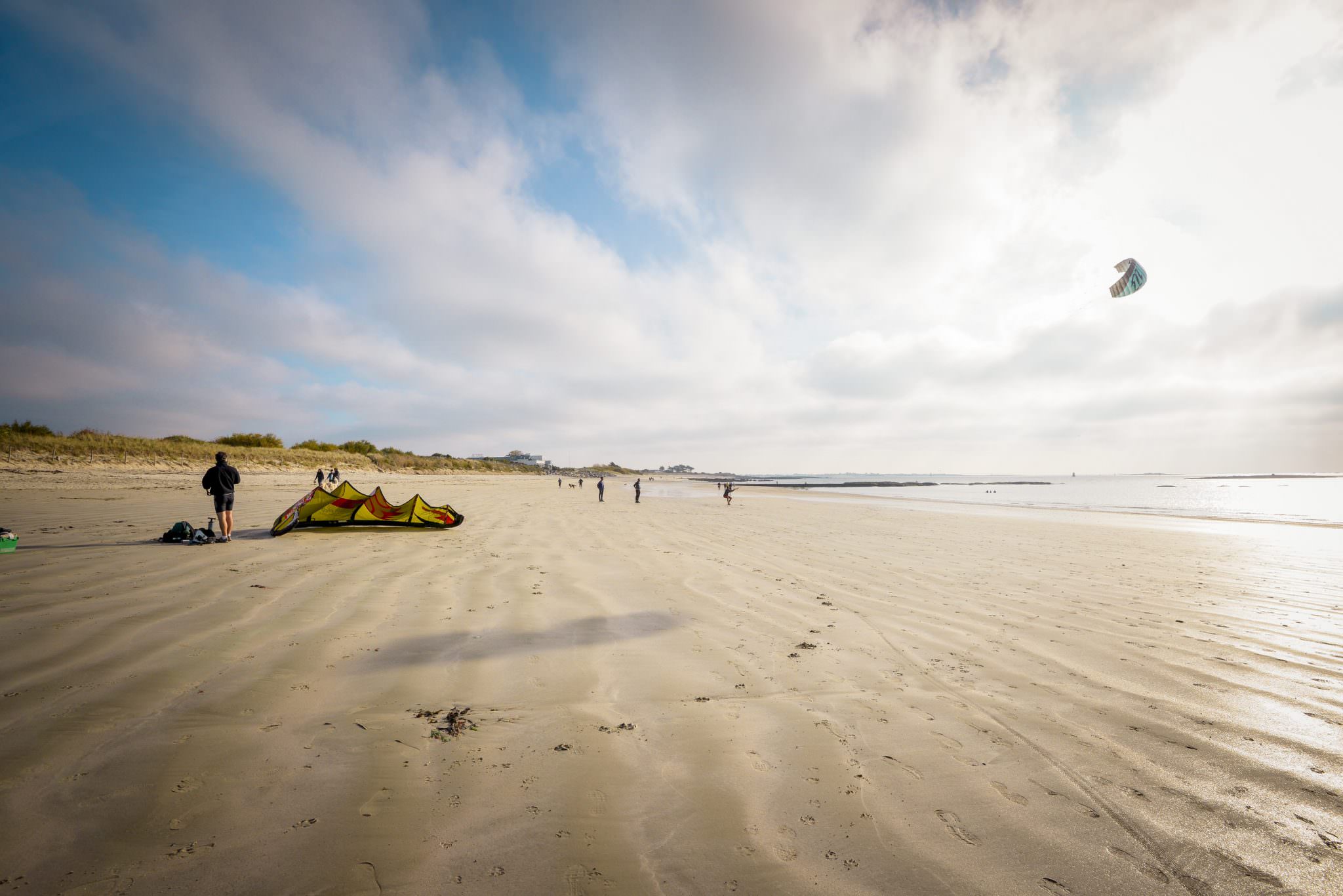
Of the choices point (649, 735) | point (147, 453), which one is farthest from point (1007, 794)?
point (147, 453)

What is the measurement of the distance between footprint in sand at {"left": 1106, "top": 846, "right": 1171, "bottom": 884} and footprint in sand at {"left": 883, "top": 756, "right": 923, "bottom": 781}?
0.78 metres

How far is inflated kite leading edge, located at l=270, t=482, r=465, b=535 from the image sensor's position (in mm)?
9867

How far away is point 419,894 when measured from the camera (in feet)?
6.04

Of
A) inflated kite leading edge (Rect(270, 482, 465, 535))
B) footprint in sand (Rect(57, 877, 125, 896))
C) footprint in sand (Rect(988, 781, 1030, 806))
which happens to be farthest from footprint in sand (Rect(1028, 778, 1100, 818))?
inflated kite leading edge (Rect(270, 482, 465, 535))

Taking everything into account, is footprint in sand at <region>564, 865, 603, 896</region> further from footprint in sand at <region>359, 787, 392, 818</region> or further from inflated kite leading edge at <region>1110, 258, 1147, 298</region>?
inflated kite leading edge at <region>1110, 258, 1147, 298</region>

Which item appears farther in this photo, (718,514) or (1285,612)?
(718,514)

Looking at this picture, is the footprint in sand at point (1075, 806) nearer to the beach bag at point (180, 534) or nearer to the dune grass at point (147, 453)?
the beach bag at point (180, 534)

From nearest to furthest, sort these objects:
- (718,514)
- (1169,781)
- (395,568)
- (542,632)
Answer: (1169,781) < (542,632) < (395,568) < (718,514)

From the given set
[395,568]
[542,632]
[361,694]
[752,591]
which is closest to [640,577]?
[752,591]

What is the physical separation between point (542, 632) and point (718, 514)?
1538 cm

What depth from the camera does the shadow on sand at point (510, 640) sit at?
13.4 feet

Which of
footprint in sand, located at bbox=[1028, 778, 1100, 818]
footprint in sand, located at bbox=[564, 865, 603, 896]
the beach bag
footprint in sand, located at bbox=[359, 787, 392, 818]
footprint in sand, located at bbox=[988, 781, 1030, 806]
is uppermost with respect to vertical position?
the beach bag

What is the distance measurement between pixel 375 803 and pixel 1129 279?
66.6 ft

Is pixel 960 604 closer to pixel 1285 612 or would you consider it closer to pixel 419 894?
pixel 1285 612
